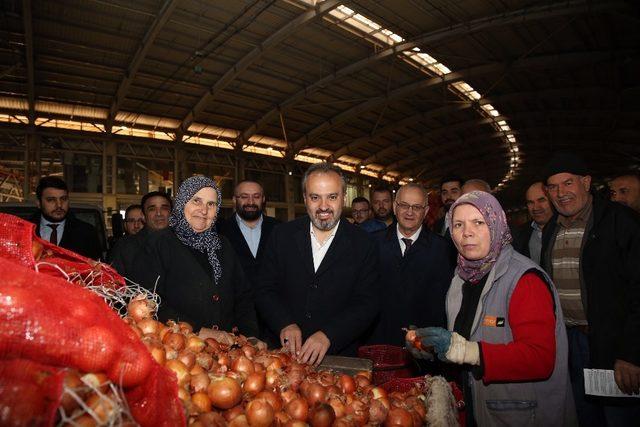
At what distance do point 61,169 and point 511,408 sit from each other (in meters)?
17.2

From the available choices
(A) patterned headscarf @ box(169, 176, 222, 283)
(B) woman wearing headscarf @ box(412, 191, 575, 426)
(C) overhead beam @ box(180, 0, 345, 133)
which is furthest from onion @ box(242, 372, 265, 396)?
(C) overhead beam @ box(180, 0, 345, 133)

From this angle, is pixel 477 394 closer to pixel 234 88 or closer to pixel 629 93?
pixel 234 88

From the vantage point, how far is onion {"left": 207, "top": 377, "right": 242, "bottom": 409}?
1.45 metres

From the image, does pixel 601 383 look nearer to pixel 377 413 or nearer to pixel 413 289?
pixel 413 289

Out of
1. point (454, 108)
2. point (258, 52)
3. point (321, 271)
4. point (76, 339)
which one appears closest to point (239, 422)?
point (76, 339)

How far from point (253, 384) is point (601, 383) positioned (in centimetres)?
247

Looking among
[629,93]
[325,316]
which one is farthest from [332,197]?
[629,93]

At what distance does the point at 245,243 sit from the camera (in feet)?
14.8

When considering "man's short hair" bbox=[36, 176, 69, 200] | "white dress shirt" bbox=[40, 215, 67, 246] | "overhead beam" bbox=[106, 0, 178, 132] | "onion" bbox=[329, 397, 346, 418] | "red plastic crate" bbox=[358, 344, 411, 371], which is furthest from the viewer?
"overhead beam" bbox=[106, 0, 178, 132]

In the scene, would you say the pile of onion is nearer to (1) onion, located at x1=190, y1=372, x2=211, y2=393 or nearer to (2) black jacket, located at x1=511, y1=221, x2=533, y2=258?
(1) onion, located at x1=190, y1=372, x2=211, y2=393

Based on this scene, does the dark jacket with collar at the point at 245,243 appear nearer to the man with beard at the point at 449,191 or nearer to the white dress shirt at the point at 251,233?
the white dress shirt at the point at 251,233

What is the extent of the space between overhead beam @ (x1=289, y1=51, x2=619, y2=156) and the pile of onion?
14.0m

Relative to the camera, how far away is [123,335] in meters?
1.10

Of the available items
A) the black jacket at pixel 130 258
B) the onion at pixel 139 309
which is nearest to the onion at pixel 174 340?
the onion at pixel 139 309
